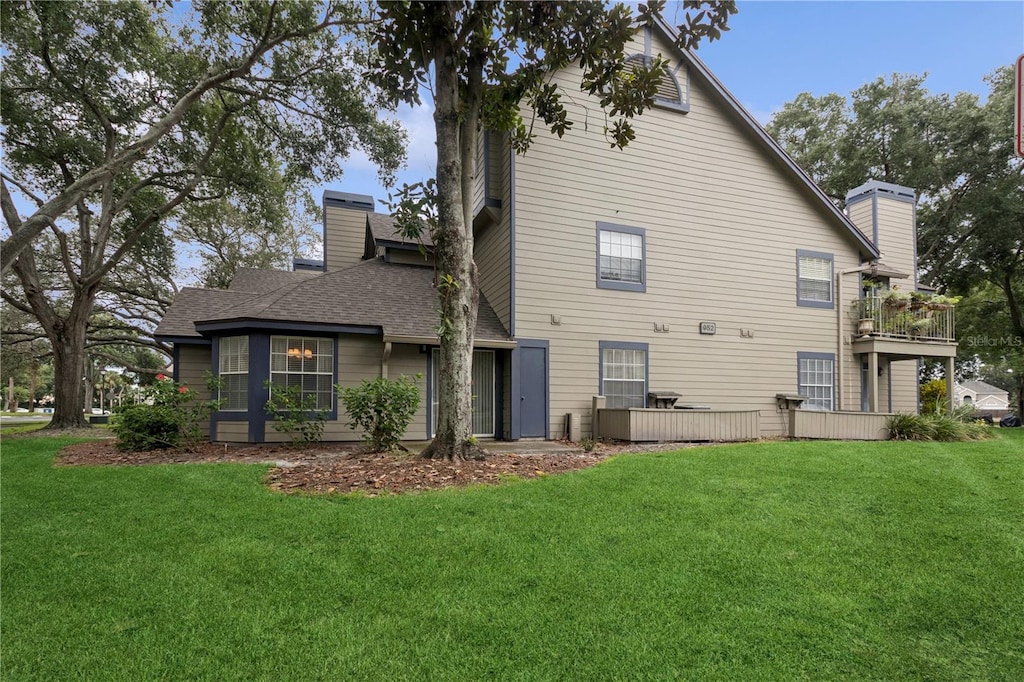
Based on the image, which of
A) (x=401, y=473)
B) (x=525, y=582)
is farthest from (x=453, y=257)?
(x=525, y=582)

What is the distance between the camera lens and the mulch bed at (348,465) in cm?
640

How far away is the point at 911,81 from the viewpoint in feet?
72.1

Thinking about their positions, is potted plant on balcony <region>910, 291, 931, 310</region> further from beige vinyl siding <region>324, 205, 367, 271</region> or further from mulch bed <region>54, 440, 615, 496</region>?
beige vinyl siding <region>324, 205, 367, 271</region>

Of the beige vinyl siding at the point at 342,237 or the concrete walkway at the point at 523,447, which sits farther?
the beige vinyl siding at the point at 342,237

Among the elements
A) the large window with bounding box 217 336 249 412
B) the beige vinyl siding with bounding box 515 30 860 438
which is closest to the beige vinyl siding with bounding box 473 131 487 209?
the beige vinyl siding with bounding box 515 30 860 438

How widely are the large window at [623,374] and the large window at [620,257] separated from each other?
138 centimetres

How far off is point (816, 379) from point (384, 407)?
36.0 feet

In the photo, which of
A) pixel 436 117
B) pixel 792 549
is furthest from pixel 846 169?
pixel 792 549

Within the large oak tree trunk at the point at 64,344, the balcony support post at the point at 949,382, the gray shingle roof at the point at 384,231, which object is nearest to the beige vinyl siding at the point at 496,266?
the gray shingle roof at the point at 384,231

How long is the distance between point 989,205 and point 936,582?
2265 cm

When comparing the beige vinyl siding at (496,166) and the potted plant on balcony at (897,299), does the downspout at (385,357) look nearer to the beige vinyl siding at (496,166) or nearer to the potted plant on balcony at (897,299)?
the beige vinyl siding at (496,166)

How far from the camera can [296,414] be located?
10.5 m

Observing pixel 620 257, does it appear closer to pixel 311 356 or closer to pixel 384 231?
pixel 384 231

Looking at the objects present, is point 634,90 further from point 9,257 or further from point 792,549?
point 9,257
